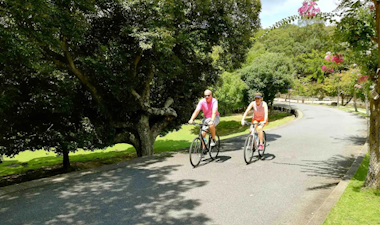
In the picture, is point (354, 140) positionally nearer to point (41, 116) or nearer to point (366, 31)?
point (366, 31)

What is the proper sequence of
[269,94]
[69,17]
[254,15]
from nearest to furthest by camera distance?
[69,17]
[254,15]
[269,94]

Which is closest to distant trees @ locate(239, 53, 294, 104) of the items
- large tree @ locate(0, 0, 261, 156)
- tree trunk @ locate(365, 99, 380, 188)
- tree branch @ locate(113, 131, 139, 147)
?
large tree @ locate(0, 0, 261, 156)

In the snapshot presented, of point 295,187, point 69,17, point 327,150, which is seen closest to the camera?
point 295,187

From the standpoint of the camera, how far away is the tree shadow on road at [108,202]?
4.18 m

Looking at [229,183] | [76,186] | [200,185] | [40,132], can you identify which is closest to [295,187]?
[229,183]

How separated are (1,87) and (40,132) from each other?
7.86ft

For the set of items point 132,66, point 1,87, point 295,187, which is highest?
point 132,66

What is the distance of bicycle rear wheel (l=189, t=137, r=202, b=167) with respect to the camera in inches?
275

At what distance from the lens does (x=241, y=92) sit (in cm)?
3831

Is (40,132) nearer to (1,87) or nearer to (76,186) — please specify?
(1,87)

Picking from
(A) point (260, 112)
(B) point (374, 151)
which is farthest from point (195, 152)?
(B) point (374, 151)

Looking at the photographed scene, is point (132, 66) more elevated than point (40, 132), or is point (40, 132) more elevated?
point (132, 66)

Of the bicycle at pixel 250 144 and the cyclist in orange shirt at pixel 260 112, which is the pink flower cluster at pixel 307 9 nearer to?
the cyclist in orange shirt at pixel 260 112

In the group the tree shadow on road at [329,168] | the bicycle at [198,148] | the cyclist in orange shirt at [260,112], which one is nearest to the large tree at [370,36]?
the tree shadow on road at [329,168]
